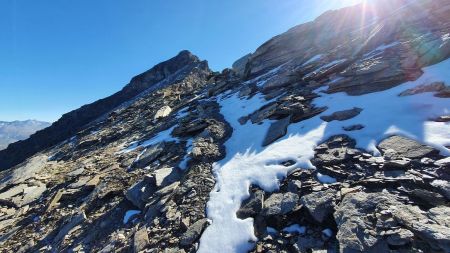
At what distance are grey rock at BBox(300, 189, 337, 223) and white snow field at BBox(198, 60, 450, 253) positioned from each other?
1656 millimetres

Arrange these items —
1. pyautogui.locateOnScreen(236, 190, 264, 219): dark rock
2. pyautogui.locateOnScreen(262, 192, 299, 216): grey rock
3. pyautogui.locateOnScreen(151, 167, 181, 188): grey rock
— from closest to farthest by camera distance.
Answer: pyautogui.locateOnScreen(262, 192, 299, 216): grey rock, pyautogui.locateOnScreen(236, 190, 264, 219): dark rock, pyautogui.locateOnScreen(151, 167, 181, 188): grey rock

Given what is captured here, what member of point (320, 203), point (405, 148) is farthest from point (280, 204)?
point (405, 148)

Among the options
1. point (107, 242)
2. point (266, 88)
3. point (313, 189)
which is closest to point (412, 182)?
point (313, 189)

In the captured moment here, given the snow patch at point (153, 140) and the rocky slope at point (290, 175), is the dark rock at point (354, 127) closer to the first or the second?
the rocky slope at point (290, 175)

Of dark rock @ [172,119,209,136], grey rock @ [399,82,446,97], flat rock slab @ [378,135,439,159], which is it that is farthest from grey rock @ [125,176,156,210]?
grey rock @ [399,82,446,97]

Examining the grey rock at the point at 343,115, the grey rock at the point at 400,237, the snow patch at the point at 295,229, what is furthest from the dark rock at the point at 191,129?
the grey rock at the point at 400,237

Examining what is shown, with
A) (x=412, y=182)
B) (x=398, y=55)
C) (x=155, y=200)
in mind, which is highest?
(x=398, y=55)

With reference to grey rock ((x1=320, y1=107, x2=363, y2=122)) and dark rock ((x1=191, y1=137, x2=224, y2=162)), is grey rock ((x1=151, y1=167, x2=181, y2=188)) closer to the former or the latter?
dark rock ((x1=191, y1=137, x2=224, y2=162))

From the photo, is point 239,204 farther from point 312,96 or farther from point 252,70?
point 252,70

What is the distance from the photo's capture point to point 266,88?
23.8 m

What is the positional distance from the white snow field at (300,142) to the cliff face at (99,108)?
156 ft

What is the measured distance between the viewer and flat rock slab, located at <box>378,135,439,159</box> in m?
8.54

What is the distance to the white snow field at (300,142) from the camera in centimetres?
852

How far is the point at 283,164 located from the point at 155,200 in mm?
5602
